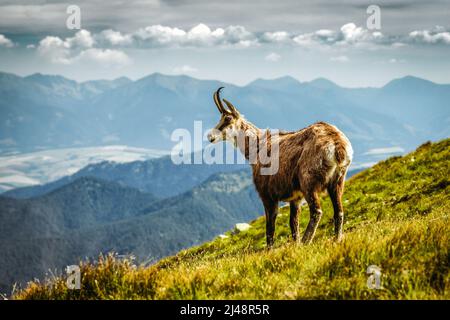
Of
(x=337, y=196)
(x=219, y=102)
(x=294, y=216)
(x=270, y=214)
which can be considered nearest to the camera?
(x=337, y=196)

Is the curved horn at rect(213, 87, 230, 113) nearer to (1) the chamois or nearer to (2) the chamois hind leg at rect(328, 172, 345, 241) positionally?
(1) the chamois

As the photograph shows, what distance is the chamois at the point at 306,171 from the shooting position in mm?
11719

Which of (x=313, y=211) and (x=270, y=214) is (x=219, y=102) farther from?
(x=313, y=211)

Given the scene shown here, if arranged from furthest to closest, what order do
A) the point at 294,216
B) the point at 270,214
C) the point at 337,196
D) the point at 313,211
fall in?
the point at 270,214 → the point at 294,216 → the point at 313,211 → the point at 337,196

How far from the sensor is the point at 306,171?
1204 cm

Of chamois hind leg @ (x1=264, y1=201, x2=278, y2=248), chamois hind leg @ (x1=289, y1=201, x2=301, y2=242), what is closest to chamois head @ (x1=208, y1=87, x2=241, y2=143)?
chamois hind leg @ (x1=264, y1=201, x2=278, y2=248)

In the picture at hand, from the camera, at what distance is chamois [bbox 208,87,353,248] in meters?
11.7

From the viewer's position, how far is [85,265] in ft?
27.9
